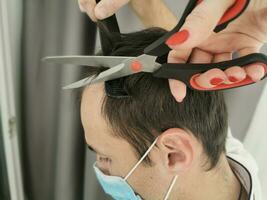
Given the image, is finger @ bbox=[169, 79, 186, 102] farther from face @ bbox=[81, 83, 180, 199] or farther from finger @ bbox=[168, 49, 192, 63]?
face @ bbox=[81, 83, 180, 199]

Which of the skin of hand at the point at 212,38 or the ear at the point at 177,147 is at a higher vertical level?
the skin of hand at the point at 212,38

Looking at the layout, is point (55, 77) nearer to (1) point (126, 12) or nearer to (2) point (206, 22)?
(1) point (126, 12)

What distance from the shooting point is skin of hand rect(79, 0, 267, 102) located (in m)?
0.45

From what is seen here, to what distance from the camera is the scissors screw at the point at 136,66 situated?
2.03 feet

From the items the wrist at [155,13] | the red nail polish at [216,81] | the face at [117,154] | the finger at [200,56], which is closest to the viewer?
the red nail polish at [216,81]

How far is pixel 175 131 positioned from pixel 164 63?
0.51ft


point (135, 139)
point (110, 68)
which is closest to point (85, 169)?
point (135, 139)

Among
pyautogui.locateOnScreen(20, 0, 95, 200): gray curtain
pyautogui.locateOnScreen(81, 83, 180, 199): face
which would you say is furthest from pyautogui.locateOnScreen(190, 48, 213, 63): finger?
pyautogui.locateOnScreen(20, 0, 95, 200): gray curtain

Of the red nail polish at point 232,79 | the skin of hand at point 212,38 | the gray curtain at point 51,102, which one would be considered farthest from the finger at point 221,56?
the gray curtain at point 51,102

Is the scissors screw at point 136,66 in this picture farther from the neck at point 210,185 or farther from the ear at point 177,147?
the neck at point 210,185

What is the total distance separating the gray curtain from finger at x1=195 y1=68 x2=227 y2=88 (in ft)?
1.69

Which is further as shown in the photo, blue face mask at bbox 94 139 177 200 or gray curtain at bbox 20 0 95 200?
gray curtain at bbox 20 0 95 200

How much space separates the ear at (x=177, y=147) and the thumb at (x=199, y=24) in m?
0.27

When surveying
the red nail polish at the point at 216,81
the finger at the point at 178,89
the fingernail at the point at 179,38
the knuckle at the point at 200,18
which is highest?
the knuckle at the point at 200,18
